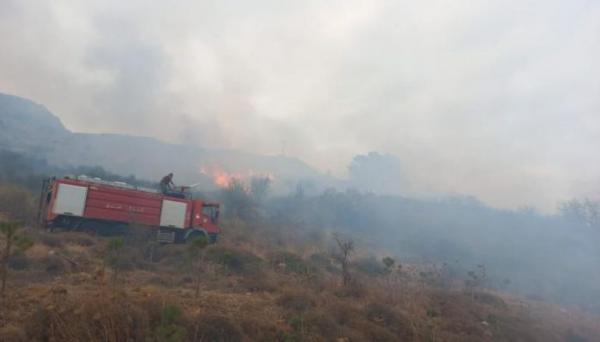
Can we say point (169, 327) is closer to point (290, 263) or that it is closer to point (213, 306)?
point (213, 306)

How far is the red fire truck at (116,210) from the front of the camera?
19.4 metres

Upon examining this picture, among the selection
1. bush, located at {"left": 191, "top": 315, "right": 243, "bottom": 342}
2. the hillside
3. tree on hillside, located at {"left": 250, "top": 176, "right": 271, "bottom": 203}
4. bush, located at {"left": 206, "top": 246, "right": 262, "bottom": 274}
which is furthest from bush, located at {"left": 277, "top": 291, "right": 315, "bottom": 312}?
tree on hillside, located at {"left": 250, "top": 176, "right": 271, "bottom": 203}

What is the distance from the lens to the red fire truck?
19.4 metres

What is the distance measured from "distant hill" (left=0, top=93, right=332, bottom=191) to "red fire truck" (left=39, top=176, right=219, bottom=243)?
53.6 metres

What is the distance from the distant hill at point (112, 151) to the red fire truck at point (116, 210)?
53.6 metres

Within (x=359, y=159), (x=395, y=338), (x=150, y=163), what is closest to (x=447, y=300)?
(x=395, y=338)

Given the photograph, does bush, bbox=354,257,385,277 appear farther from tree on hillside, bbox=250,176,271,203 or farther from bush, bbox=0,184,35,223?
tree on hillside, bbox=250,176,271,203

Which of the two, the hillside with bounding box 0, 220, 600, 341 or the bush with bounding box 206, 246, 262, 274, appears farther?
the bush with bounding box 206, 246, 262, 274

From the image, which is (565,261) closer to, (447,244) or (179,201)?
(447,244)

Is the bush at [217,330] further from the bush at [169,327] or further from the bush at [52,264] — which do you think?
the bush at [52,264]

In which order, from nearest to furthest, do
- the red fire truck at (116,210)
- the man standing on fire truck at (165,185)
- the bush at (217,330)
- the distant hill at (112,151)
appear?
1. the bush at (217,330)
2. the red fire truck at (116,210)
3. the man standing on fire truck at (165,185)
4. the distant hill at (112,151)

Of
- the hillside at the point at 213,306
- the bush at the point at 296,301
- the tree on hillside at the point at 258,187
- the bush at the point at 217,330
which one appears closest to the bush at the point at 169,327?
the hillside at the point at 213,306

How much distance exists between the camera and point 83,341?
5.37 metres

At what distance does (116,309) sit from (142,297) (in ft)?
4.84
